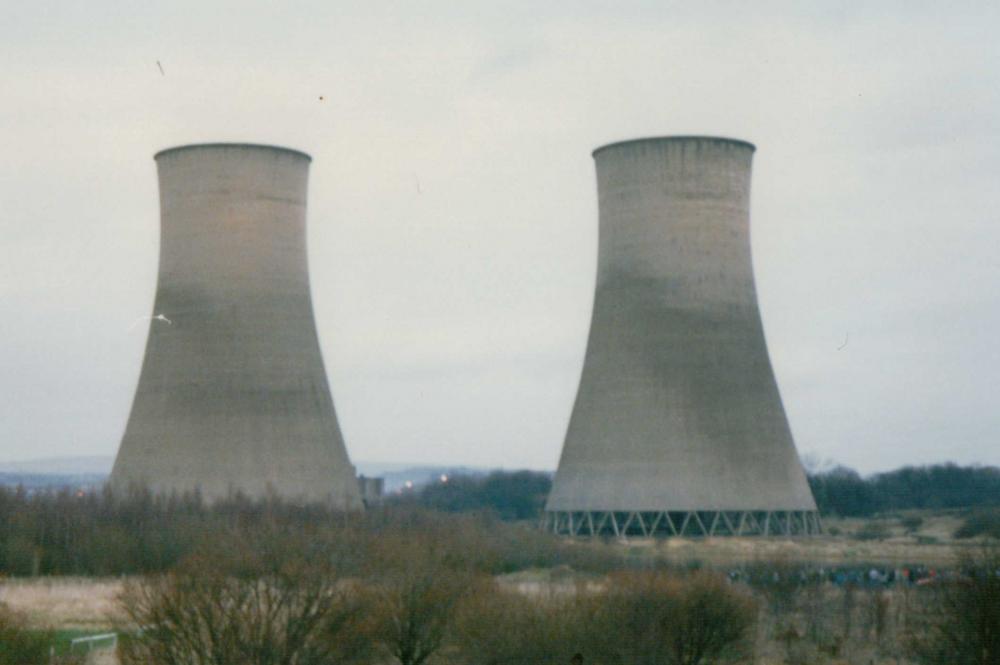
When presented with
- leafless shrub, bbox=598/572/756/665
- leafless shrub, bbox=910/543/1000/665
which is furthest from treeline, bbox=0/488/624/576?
leafless shrub, bbox=910/543/1000/665

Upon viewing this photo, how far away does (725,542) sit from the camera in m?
27.5

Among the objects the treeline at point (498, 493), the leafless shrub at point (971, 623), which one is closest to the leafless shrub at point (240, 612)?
the leafless shrub at point (971, 623)

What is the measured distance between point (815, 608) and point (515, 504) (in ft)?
127

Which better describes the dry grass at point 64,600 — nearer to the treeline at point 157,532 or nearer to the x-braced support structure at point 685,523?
the treeline at point 157,532

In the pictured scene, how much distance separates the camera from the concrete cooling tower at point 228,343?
27.1m

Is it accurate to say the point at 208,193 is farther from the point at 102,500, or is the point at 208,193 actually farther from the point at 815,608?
the point at 815,608

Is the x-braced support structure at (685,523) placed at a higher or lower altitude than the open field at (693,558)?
higher

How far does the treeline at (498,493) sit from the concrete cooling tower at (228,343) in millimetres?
25163

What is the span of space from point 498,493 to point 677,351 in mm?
33245

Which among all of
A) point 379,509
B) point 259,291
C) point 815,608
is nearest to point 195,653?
point 815,608

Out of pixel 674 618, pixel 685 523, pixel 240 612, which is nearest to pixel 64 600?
pixel 674 618

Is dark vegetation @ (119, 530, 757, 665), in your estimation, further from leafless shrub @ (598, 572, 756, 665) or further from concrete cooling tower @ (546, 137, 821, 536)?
concrete cooling tower @ (546, 137, 821, 536)

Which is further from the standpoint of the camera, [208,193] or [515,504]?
[515,504]

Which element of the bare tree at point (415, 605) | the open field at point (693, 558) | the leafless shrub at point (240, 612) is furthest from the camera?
the open field at point (693, 558)
